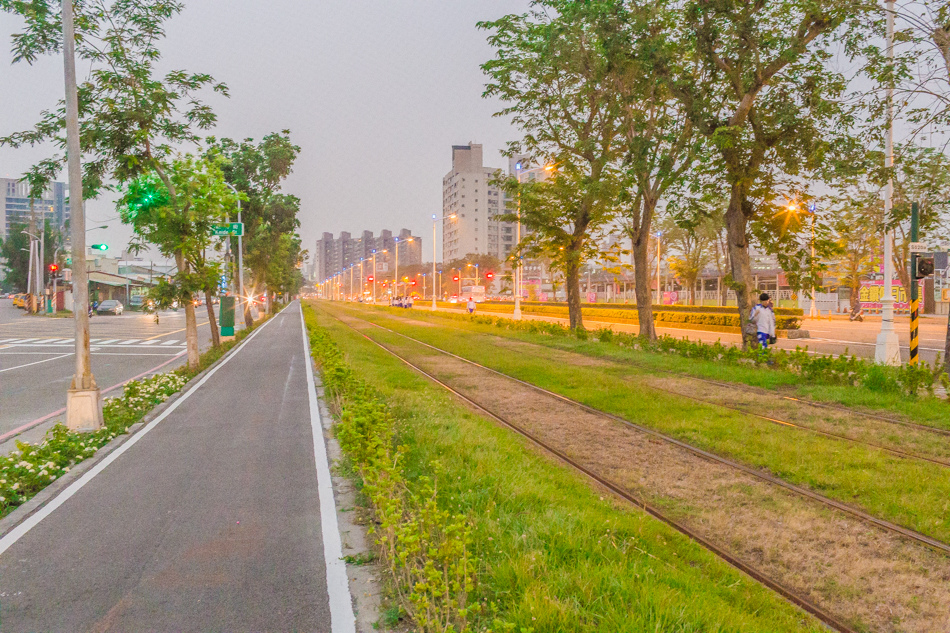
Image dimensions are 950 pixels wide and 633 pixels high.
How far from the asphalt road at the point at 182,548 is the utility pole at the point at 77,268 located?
1.55 m

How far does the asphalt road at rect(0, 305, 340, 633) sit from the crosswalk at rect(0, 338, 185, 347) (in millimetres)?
21191

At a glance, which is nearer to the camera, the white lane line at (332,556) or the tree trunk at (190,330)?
the white lane line at (332,556)

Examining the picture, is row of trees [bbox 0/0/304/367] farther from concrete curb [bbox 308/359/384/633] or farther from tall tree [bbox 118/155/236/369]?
concrete curb [bbox 308/359/384/633]

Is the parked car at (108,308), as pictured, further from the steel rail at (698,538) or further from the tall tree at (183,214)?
the steel rail at (698,538)

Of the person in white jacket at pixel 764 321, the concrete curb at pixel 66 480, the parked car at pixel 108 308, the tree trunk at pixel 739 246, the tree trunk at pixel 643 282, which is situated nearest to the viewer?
the concrete curb at pixel 66 480

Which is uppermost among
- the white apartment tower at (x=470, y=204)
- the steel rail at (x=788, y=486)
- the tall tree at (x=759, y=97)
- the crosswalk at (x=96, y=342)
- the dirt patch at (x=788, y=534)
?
the white apartment tower at (x=470, y=204)

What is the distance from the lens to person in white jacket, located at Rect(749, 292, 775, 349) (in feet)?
53.3

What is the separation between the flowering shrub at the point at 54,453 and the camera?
6.73m

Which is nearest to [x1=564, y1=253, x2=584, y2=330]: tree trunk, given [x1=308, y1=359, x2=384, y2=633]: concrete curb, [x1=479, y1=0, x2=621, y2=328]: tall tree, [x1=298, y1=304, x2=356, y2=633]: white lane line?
[x1=479, y1=0, x2=621, y2=328]: tall tree

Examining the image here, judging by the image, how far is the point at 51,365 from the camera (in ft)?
63.4

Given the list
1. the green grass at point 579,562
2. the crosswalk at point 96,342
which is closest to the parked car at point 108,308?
the crosswalk at point 96,342

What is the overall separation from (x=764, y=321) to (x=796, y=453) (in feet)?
31.1

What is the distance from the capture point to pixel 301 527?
5723mm

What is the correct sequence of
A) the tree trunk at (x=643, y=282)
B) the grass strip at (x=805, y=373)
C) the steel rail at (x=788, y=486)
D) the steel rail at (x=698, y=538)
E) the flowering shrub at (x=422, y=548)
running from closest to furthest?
1. the flowering shrub at (x=422, y=548)
2. the steel rail at (x=698, y=538)
3. the steel rail at (x=788, y=486)
4. the grass strip at (x=805, y=373)
5. the tree trunk at (x=643, y=282)
